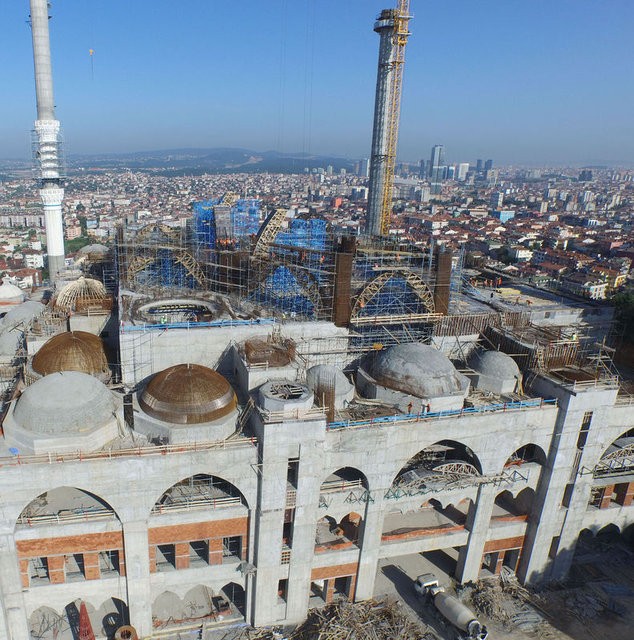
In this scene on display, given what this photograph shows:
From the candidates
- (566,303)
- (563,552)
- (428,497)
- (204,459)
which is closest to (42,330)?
(204,459)

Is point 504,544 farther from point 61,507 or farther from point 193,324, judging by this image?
point 61,507

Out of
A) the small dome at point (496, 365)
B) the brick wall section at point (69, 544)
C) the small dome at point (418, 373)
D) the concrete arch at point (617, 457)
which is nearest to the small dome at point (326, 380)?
the small dome at point (418, 373)

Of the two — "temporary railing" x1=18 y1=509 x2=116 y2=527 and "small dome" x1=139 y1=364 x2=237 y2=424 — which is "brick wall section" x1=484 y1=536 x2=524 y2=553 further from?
"temporary railing" x1=18 y1=509 x2=116 y2=527

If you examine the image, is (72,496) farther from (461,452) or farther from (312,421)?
(461,452)

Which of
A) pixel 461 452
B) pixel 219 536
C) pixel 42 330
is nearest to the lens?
pixel 219 536

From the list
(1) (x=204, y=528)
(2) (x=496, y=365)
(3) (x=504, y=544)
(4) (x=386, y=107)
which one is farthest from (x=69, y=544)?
(4) (x=386, y=107)
